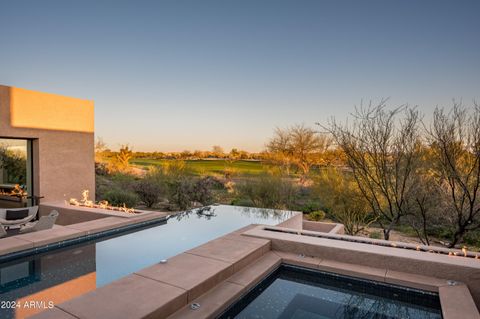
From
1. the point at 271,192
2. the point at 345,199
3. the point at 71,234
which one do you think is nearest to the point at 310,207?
the point at 271,192

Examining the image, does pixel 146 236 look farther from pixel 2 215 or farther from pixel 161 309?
pixel 161 309

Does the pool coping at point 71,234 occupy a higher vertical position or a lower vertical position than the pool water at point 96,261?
higher

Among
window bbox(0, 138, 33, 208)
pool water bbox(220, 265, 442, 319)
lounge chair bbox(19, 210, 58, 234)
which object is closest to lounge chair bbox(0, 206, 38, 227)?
lounge chair bbox(19, 210, 58, 234)

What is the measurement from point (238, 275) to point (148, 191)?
8771 mm

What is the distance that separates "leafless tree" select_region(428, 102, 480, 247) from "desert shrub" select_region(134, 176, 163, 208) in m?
9.54

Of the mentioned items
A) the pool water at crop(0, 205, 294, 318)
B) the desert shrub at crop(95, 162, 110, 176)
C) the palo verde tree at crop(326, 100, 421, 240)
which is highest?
the palo verde tree at crop(326, 100, 421, 240)

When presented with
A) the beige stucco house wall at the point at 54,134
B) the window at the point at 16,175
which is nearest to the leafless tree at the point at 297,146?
the beige stucco house wall at the point at 54,134

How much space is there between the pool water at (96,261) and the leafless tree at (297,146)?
43.1 ft

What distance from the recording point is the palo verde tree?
23.4 feet

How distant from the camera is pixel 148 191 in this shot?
12.1 metres

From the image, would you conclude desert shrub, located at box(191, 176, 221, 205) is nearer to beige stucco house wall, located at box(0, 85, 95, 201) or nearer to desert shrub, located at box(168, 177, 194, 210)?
desert shrub, located at box(168, 177, 194, 210)

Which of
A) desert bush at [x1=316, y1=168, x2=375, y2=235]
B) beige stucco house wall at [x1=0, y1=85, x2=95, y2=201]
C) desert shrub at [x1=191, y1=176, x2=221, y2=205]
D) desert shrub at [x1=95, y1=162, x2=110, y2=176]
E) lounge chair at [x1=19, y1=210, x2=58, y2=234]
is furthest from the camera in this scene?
desert shrub at [x1=95, y1=162, x2=110, y2=176]

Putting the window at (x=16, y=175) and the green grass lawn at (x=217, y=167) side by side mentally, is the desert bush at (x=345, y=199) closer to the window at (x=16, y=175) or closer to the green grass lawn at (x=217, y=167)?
the green grass lawn at (x=217, y=167)

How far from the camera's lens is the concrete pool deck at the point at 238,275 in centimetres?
298
